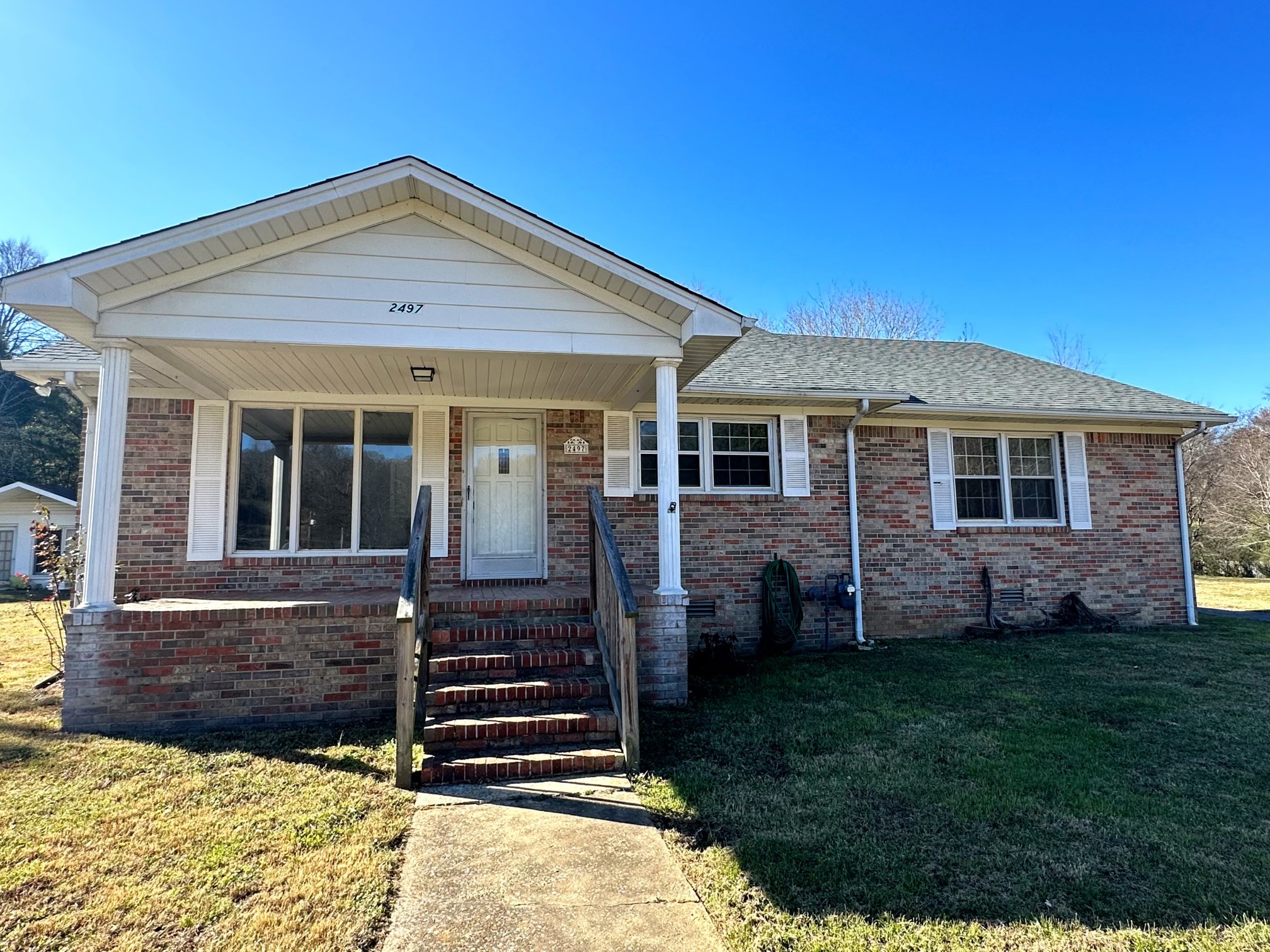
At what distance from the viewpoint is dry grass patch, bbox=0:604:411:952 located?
102 inches

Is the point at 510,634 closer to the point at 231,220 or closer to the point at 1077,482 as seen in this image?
the point at 231,220

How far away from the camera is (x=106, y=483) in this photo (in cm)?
515

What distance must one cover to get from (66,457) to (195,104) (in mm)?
23562

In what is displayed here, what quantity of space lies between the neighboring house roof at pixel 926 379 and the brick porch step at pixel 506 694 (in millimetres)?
4180

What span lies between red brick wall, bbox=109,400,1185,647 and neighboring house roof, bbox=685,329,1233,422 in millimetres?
557

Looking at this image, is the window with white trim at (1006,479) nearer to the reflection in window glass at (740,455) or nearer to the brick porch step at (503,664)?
the reflection in window glass at (740,455)

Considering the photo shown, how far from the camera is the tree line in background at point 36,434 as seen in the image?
24750mm

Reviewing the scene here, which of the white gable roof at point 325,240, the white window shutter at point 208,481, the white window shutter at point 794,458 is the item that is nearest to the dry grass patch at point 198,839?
the white window shutter at point 208,481

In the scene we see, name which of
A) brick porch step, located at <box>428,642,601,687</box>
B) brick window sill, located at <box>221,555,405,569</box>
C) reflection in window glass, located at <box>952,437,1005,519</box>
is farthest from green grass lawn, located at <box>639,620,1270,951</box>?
brick window sill, located at <box>221,555,405,569</box>

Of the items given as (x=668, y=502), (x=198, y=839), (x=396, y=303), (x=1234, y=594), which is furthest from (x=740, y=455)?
(x=1234, y=594)

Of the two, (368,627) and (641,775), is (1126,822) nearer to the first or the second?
(641,775)

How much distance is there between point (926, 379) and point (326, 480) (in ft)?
28.4

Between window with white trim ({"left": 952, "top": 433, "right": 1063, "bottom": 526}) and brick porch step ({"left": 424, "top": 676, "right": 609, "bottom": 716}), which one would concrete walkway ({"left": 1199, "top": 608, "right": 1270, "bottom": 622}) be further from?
brick porch step ({"left": 424, "top": 676, "right": 609, "bottom": 716})

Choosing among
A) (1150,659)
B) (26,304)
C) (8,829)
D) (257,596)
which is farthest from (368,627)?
(1150,659)
